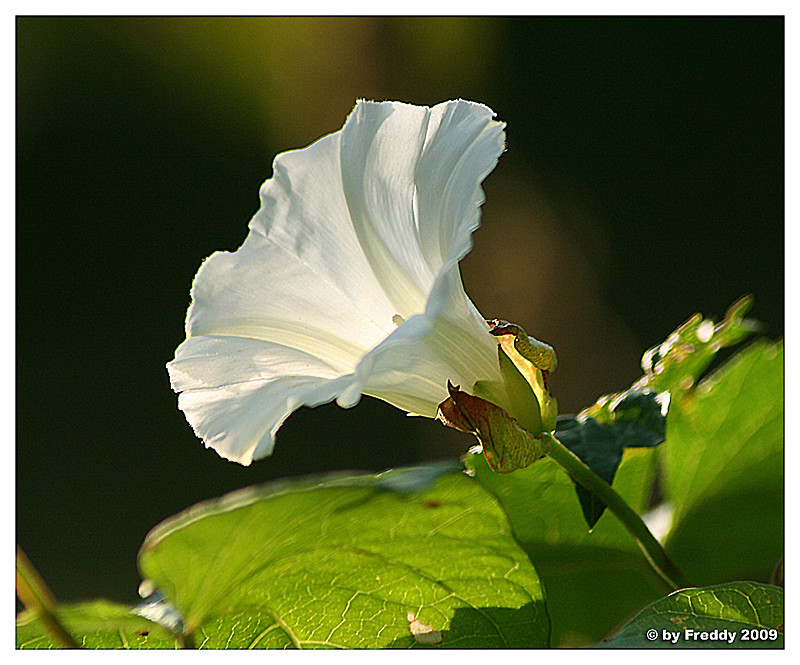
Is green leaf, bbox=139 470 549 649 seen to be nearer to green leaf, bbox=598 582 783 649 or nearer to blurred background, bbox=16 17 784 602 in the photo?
green leaf, bbox=598 582 783 649

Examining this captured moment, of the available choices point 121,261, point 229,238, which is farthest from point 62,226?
point 229,238

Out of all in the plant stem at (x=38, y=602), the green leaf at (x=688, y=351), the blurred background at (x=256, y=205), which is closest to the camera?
the plant stem at (x=38, y=602)

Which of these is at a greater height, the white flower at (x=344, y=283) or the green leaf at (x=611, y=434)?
the white flower at (x=344, y=283)

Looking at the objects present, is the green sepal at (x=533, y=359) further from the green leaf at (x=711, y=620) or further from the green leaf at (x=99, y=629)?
the green leaf at (x=99, y=629)

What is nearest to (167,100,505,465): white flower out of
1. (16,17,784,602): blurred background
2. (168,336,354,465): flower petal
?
(168,336,354,465): flower petal

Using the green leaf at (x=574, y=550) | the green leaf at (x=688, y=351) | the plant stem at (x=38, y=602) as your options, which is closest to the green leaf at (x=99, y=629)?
the plant stem at (x=38, y=602)

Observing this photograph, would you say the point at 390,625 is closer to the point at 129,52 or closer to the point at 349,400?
the point at 349,400
